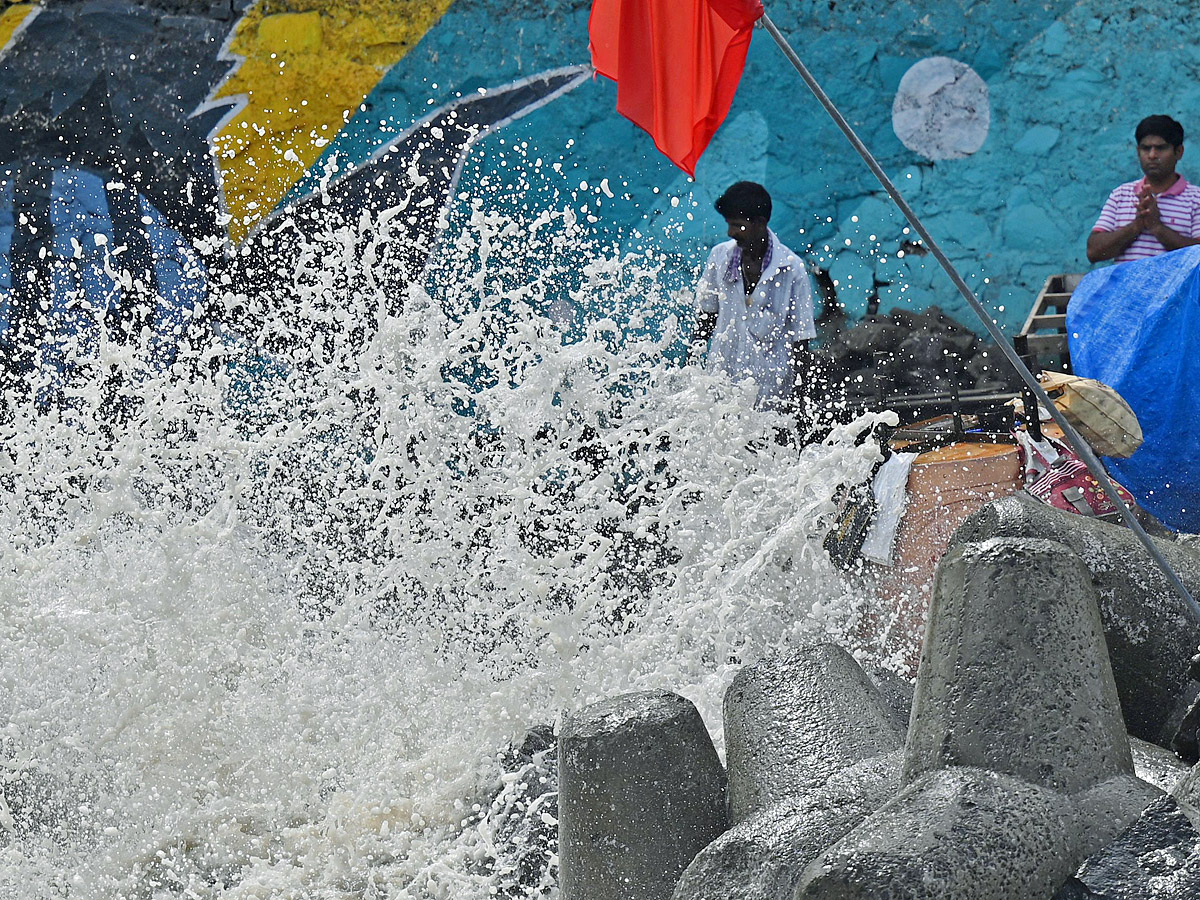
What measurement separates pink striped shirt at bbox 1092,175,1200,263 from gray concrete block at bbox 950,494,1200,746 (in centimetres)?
370

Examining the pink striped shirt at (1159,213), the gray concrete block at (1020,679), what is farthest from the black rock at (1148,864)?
the pink striped shirt at (1159,213)

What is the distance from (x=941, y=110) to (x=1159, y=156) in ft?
4.66

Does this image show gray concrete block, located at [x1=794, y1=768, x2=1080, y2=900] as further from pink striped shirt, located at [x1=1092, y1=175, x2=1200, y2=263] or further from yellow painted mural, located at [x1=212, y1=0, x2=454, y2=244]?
yellow painted mural, located at [x1=212, y1=0, x2=454, y2=244]

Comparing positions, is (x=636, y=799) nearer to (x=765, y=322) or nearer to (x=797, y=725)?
(x=797, y=725)

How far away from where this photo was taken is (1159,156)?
5910mm

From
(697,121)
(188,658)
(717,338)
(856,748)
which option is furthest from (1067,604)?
(717,338)

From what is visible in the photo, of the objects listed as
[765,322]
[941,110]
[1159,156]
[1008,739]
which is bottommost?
[1008,739]

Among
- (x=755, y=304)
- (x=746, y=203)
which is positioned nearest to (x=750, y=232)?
(x=746, y=203)

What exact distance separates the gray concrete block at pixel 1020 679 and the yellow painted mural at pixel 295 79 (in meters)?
6.16

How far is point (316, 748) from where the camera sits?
11.8ft

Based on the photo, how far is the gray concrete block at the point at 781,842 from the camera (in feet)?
6.17

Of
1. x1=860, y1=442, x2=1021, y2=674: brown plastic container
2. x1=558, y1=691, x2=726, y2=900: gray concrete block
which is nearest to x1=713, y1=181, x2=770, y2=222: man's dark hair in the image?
x1=860, y1=442, x2=1021, y2=674: brown plastic container

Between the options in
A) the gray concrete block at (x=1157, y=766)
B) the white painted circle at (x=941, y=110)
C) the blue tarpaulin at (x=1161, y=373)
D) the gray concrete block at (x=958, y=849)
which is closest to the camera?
the gray concrete block at (x=958, y=849)

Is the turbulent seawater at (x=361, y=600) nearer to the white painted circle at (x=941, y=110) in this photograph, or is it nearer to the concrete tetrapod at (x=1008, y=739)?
the concrete tetrapod at (x=1008, y=739)
